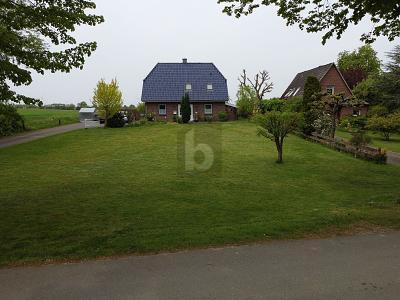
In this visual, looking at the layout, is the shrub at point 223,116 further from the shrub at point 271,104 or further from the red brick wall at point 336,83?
the red brick wall at point 336,83

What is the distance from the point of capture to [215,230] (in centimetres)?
736

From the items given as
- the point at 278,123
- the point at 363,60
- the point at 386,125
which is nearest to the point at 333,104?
the point at 386,125

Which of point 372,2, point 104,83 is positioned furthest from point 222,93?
point 372,2

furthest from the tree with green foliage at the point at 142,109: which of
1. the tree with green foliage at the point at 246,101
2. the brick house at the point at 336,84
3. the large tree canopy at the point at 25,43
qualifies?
the large tree canopy at the point at 25,43

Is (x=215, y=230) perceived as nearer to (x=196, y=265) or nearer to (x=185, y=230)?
(x=185, y=230)

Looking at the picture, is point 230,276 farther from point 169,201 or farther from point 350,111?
point 350,111

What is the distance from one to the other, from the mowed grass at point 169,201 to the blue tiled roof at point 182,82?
26124 mm

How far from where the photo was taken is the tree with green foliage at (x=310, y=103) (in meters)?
28.9

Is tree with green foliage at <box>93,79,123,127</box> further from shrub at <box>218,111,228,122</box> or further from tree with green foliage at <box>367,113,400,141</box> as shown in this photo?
Result: tree with green foliage at <box>367,113,400,141</box>

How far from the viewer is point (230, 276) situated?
5.31 metres

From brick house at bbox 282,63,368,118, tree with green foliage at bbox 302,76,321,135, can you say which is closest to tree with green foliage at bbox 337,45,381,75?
brick house at bbox 282,63,368,118

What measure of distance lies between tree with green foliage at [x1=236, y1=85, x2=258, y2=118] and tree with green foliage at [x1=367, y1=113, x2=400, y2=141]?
15152 mm

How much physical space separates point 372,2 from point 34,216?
941cm
